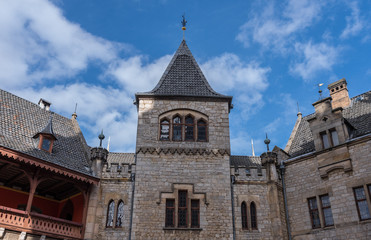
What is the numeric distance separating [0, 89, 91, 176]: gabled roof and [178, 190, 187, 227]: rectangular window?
5.08 m

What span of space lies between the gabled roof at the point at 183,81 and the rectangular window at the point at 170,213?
6106 mm

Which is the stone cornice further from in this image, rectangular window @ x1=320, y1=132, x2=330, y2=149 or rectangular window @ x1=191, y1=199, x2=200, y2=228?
rectangular window @ x1=320, y1=132, x2=330, y2=149

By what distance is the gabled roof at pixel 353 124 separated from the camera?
18016 millimetres

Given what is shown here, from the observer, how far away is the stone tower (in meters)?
17.2

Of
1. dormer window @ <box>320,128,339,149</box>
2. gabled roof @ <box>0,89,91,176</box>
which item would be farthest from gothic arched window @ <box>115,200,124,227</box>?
dormer window @ <box>320,128,339,149</box>

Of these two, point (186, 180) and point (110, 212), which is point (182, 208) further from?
point (110, 212)

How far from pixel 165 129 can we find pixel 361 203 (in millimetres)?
10423

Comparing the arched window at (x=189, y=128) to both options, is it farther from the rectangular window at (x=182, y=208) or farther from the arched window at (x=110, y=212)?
the arched window at (x=110, y=212)

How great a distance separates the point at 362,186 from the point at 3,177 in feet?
58.5

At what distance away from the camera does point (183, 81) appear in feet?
71.9

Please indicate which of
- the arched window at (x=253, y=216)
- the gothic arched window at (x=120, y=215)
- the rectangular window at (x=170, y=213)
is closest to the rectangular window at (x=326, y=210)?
the arched window at (x=253, y=216)

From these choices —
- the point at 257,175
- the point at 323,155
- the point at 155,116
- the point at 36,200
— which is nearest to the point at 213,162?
the point at 257,175

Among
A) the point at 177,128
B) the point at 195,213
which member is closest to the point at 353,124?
the point at 177,128

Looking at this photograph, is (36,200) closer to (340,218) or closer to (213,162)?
(213,162)
